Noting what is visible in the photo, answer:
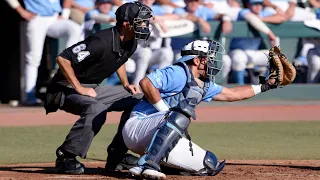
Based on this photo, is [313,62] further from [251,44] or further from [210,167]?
[210,167]

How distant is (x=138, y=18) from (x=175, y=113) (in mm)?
1238

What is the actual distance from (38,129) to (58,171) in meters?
4.31

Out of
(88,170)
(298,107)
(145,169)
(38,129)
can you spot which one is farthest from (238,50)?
(145,169)

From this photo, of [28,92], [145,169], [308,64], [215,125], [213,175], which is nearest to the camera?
[145,169]

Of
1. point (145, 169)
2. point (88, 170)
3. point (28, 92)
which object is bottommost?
point (28, 92)

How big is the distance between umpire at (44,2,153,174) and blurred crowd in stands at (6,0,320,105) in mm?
6503

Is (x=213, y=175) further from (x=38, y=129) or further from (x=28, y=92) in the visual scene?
(x=28, y=92)

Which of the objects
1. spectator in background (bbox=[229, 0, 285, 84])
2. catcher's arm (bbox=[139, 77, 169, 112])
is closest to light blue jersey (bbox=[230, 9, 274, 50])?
spectator in background (bbox=[229, 0, 285, 84])

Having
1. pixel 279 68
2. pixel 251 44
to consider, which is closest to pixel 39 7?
pixel 251 44

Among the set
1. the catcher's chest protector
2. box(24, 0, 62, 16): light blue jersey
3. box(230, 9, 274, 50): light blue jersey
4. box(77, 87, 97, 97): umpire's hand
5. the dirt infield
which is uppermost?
the catcher's chest protector

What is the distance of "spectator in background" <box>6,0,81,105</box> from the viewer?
14.2 meters

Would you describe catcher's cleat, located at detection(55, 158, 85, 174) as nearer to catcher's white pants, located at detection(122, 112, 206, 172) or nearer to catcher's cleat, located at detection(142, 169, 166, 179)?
catcher's white pants, located at detection(122, 112, 206, 172)

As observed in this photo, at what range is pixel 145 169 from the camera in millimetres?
6586

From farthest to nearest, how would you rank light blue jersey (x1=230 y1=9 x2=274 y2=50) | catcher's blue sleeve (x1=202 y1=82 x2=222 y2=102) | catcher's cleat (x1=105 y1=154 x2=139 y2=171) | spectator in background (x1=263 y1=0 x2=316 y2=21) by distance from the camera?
spectator in background (x1=263 y1=0 x2=316 y2=21) → light blue jersey (x1=230 y1=9 x2=274 y2=50) → catcher's cleat (x1=105 y1=154 x2=139 y2=171) → catcher's blue sleeve (x1=202 y1=82 x2=222 y2=102)
